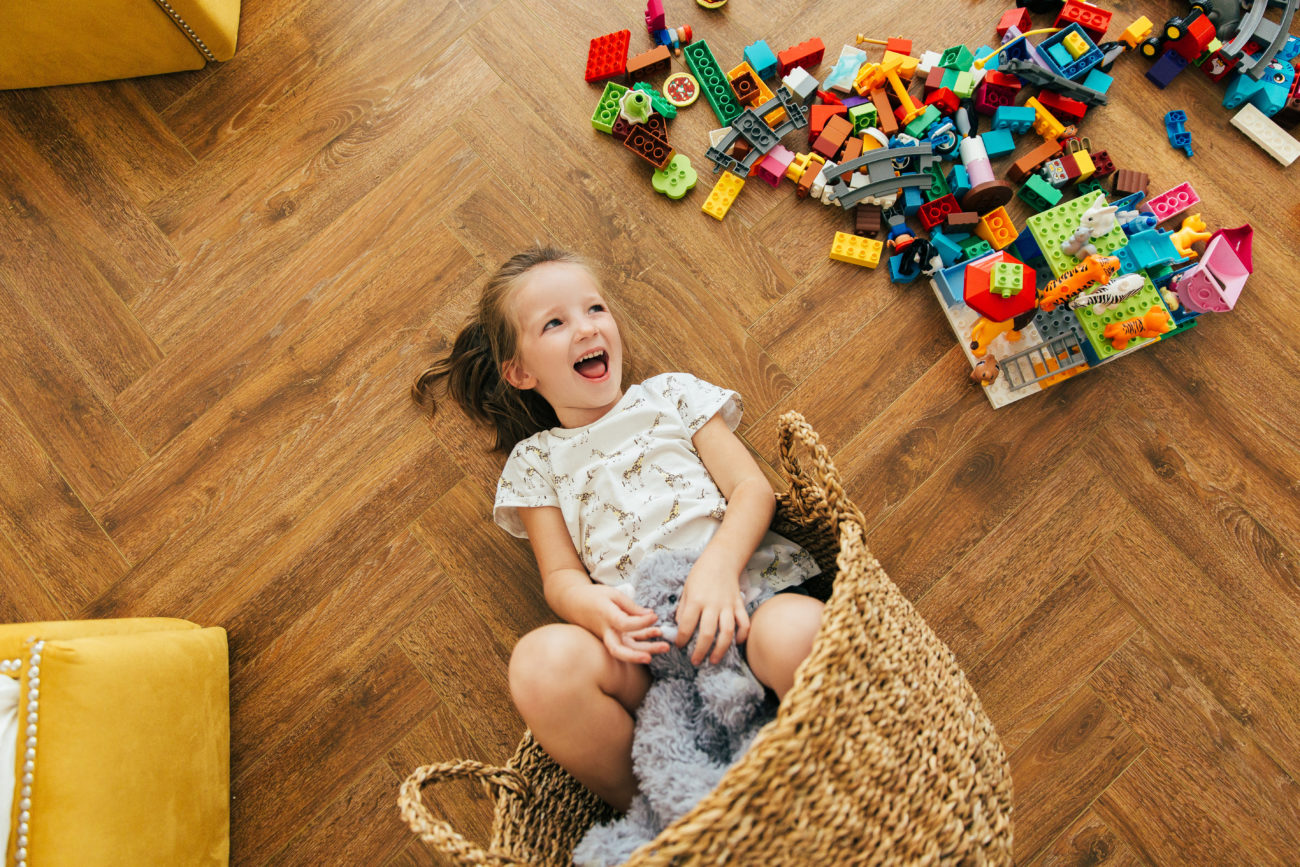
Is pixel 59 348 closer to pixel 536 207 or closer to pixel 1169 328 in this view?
pixel 536 207

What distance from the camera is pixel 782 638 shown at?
76 cm

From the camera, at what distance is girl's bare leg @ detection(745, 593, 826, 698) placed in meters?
0.75

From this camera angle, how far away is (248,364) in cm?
117

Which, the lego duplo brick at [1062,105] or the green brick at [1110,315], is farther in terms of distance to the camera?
the lego duplo brick at [1062,105]

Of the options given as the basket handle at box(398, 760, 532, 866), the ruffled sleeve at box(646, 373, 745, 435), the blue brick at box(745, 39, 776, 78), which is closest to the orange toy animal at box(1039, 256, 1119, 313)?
the ruffled sleeve at box(646, 373, 745, 435)

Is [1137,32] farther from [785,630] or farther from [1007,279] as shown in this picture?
[785,630]

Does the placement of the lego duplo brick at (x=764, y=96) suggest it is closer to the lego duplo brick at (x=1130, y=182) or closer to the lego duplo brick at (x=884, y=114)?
the lego duplo brick at (x=884, y=114)

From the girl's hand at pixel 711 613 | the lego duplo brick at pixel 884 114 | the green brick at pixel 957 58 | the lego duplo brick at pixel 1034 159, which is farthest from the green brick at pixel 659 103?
the girl's hand at pixel 711 613

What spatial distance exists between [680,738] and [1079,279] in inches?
31.1

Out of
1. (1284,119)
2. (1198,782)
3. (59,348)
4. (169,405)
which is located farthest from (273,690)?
(1284,119)

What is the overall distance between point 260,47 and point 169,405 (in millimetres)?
645

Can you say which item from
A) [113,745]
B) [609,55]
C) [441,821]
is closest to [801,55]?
[609,55]

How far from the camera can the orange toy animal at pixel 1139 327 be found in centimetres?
100

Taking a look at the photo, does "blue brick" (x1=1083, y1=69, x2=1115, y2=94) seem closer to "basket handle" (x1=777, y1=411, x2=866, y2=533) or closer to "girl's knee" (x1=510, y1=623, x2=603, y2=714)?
"basket handle" (x1=777, y1=411, x2=866, y2=533)
